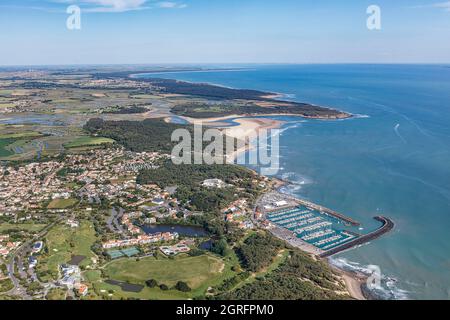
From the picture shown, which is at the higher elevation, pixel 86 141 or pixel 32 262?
pixel 86 141

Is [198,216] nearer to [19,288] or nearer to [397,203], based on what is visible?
[19,288]

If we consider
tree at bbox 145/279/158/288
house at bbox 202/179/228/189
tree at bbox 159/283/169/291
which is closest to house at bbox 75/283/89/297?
tree at bbox 145/279/158/288

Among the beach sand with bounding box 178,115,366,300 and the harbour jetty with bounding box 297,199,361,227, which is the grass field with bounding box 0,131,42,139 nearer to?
the beach sand with bounding box 178,115,366,300

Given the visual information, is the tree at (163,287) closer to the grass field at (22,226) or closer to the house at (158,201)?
the grass field at (22,226)

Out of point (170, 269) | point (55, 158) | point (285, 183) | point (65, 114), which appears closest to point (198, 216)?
point (170, 269)

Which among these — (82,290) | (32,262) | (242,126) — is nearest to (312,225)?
(82,290)

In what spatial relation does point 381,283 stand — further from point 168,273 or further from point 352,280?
point 168,273

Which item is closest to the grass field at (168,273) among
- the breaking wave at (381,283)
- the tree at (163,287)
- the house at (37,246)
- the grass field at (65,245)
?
the tree at (163,287)
